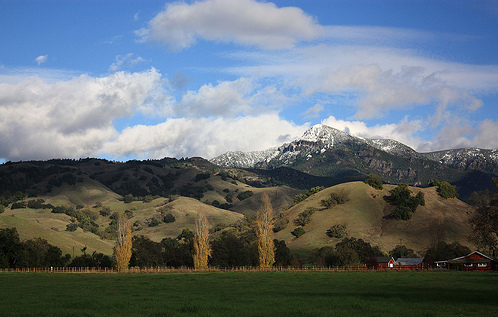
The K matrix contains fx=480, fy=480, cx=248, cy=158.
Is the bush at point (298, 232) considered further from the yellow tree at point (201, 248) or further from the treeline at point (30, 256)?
the treeline at point (30, 256)

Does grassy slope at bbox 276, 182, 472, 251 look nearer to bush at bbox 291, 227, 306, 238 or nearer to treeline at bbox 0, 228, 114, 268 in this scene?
bush at bbox 291, 227, 306, 238

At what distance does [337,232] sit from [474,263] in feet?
199

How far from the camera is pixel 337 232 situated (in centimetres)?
17300

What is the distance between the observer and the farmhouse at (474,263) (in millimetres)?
115500

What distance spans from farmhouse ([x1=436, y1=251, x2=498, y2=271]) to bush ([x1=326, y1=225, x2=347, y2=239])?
5132 cm

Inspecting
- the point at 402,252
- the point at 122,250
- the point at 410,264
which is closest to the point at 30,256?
the point at 122,250

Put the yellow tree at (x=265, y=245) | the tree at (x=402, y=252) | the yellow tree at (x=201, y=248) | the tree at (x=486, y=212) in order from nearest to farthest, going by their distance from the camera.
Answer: the tree at (x=486, y=212), the yellow tree at (x=265, y=245), the yellow tree at (x=201, y=248), the tree at (x=402, y=252)

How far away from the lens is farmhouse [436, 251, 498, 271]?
379ft

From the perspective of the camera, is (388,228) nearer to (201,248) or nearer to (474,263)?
(474,263)

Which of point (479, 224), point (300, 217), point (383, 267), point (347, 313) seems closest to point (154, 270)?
point (383, 267)

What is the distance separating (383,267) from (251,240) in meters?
51.8

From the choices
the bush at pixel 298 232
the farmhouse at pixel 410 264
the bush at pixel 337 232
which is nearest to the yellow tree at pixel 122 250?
the farmhouse at pixel 410 264

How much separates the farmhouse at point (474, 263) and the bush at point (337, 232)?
51.3 m

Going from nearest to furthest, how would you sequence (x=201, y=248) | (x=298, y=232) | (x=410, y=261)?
(x=201, y=248) < (x=410, y=261) < (x=298, y=232)
